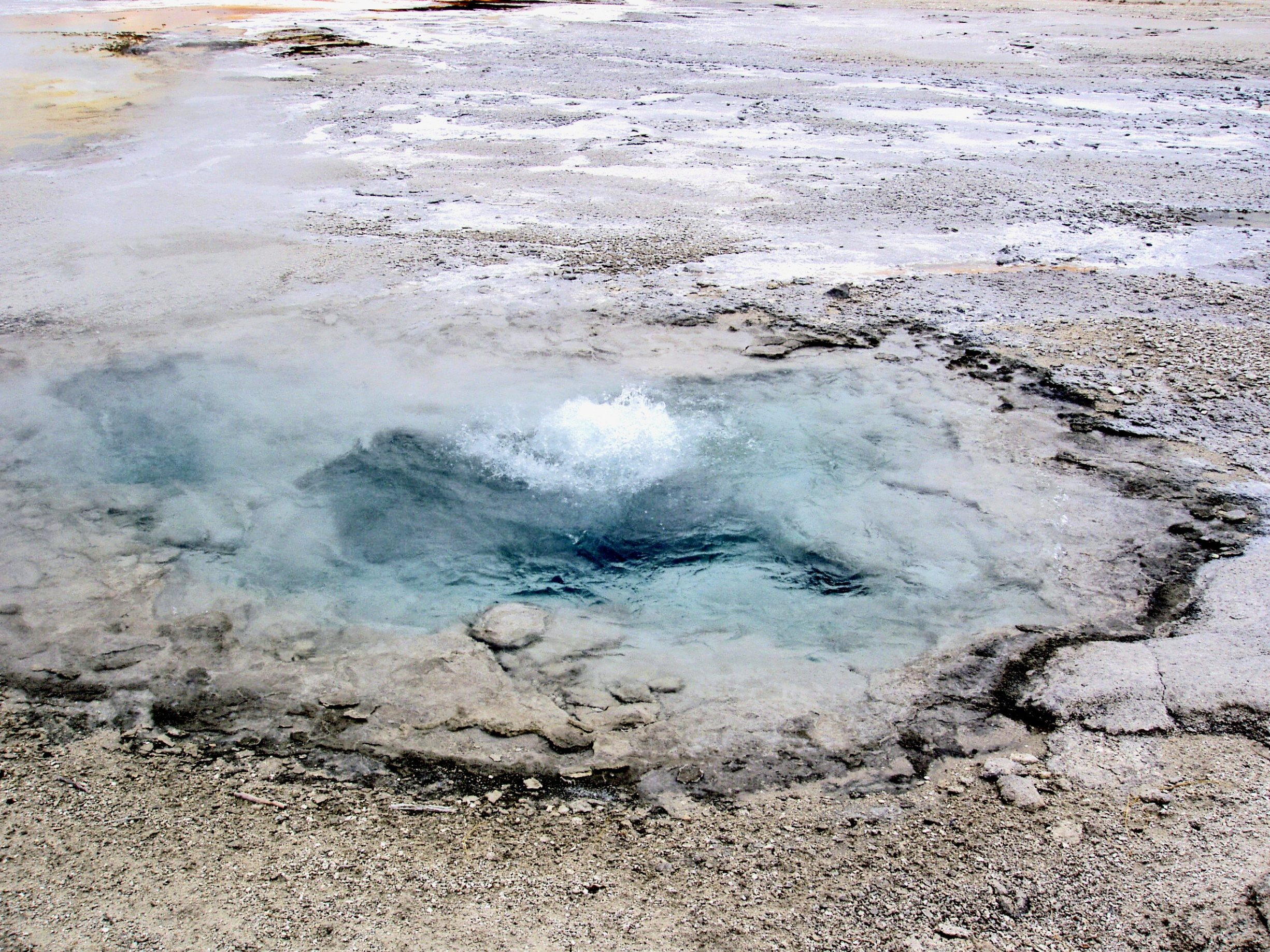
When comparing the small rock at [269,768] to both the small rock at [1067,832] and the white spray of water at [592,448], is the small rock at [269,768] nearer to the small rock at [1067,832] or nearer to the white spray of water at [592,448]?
the white spray of water at [592,448]

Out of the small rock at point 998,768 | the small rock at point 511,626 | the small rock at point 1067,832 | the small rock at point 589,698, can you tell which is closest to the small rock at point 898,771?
the small rock at point 998,768

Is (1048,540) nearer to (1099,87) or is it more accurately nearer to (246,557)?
(246,557)

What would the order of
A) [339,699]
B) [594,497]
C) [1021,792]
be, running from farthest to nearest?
1. [594,497]
2. [339,699]
3. [1021,792]

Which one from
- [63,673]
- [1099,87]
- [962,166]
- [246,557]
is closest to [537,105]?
[962,166]

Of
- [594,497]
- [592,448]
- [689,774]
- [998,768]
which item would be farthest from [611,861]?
[592,448]

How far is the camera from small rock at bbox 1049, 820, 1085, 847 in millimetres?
2742

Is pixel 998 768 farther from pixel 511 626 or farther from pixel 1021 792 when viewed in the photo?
pixel 511 626

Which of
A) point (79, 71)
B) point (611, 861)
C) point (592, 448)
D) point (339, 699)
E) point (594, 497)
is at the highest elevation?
point (79, 71)

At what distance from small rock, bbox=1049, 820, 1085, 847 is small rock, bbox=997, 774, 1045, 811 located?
0.08 metres

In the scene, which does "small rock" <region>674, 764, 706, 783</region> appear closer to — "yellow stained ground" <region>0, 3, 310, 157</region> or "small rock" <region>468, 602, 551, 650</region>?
"small rock" <region>468, 602, 551, 650</region>

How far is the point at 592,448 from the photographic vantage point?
4.72m

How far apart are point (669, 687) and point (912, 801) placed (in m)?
0.91

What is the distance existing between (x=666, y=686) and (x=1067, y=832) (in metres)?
1.36

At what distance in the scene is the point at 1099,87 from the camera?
39.7ft
